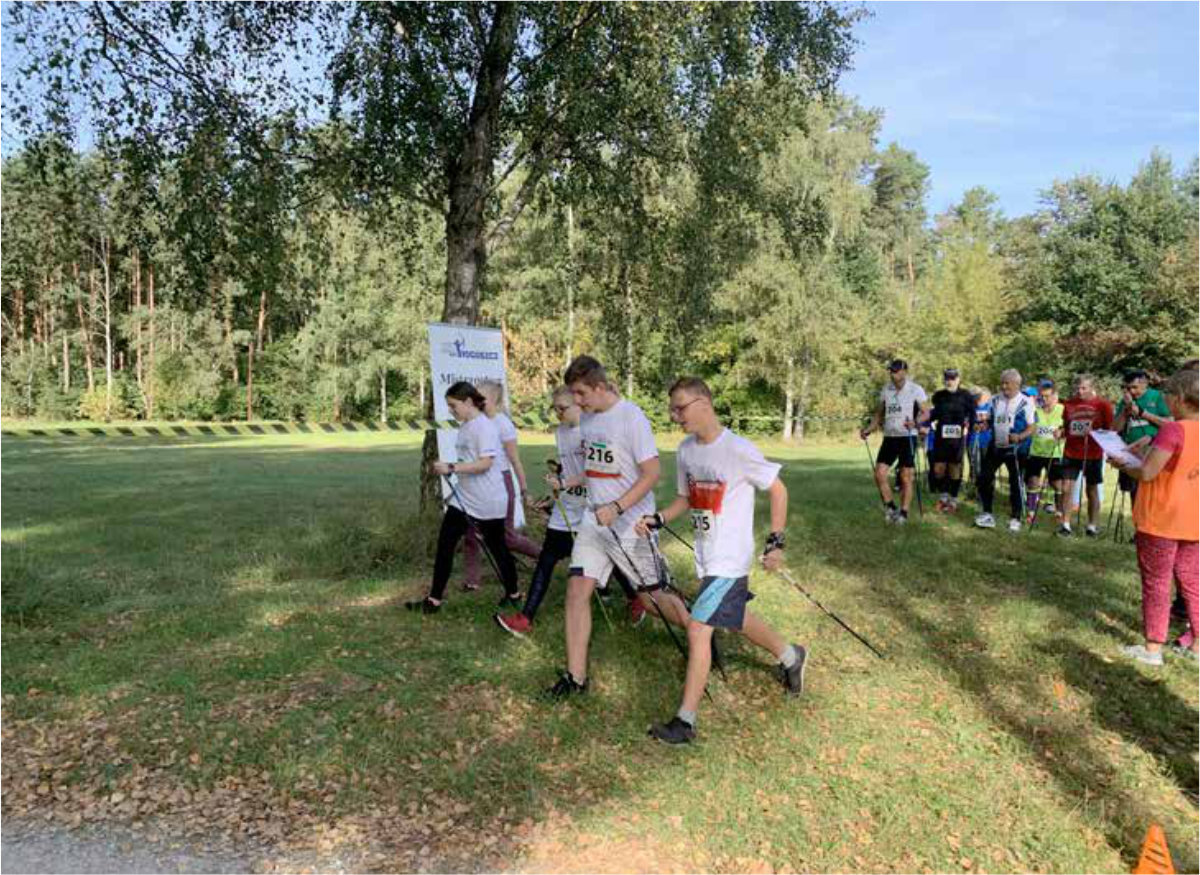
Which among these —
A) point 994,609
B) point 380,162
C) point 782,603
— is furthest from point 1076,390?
point 380,162

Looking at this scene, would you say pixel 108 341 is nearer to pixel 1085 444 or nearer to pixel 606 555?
pixel 1085 444

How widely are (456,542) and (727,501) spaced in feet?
8.92

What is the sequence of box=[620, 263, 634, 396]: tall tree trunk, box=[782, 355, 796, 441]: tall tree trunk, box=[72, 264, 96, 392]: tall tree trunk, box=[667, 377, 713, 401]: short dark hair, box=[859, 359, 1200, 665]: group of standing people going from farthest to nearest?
1. box=[72, 264, 96, 392]: tall tree trunk
2. box=[782, 355, 796, 441]: tall tree trunk
3. box=[620, 263, 634, 396]: tall tree trunk
4. box=[859, 359, 1200, 665]: group of standing people
5. box=[667, 377, 713, 401]: short dark hair

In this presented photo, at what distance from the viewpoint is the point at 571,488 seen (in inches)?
254

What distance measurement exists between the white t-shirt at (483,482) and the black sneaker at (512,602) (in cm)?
76

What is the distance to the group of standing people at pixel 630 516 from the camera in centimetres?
457

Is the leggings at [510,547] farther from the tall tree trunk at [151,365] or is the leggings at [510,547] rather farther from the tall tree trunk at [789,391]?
the tall tree trunk at [151,365]

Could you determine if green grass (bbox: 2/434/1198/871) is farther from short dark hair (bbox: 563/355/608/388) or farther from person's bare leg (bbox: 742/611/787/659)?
short dark hair (bbox: 563/355/608/388)

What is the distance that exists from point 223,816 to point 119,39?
7381 millimetres

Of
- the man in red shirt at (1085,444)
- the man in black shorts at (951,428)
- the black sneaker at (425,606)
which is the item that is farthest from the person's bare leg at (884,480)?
the black sneaker at (425,606)

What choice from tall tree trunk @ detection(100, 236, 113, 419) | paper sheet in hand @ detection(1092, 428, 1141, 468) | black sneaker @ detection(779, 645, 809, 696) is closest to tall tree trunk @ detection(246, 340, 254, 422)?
tall tree trunk @ detection(100, 236, 113, 419)

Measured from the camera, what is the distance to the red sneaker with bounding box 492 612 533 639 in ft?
19.7

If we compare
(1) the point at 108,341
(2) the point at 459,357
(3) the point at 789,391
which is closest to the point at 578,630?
(2) the point at 459,357

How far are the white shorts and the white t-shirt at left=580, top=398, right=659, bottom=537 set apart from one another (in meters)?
0.08
